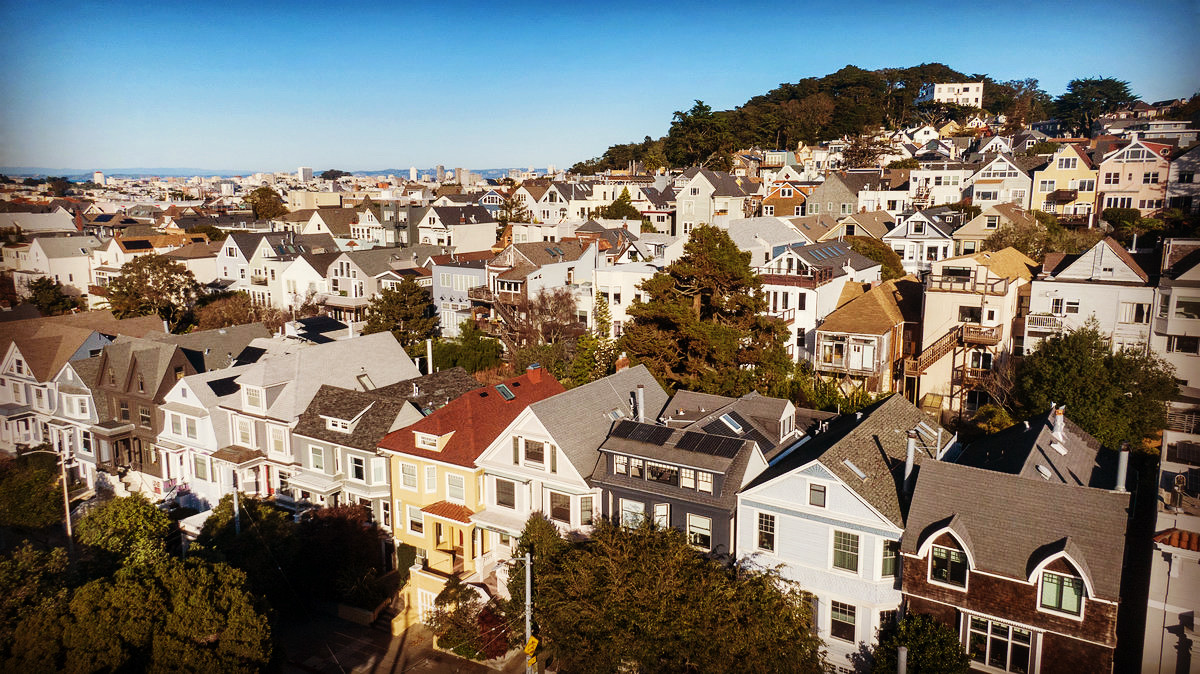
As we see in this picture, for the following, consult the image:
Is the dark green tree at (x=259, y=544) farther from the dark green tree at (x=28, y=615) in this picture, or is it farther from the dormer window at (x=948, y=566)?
the dormer window at (x=948, y=566)

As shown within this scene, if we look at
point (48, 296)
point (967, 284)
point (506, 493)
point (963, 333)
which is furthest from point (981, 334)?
point (48, 296)

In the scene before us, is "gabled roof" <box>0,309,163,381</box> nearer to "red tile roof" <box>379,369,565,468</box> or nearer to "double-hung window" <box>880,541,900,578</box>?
"red tile roof" <box>379,369,565,468</box>

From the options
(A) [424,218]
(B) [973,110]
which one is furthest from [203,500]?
(B) [973,110]

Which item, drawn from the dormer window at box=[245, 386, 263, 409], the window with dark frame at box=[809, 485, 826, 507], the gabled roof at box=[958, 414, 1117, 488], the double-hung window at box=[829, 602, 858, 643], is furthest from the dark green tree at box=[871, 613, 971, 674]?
the dormer window at box=[245, 386, 263, 409]

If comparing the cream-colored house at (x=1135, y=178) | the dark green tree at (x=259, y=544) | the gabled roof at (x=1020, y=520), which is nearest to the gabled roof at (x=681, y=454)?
the gabled roof at (x=1020, y=520)

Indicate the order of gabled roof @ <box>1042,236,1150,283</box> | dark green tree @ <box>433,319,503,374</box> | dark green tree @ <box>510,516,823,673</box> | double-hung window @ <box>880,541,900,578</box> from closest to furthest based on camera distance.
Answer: dark green tree @ <box>510,516,823,673</box> < double-hung window @ <box>880,541,900,578</box> < gabled roof @ <box>1042,236,1150,283</box> < dark green tree @ <box>433,319,503,374</box>

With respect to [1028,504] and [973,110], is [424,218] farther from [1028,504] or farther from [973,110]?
[973,110]
